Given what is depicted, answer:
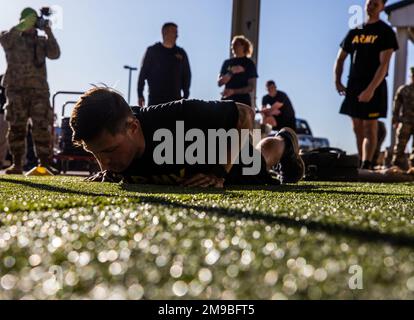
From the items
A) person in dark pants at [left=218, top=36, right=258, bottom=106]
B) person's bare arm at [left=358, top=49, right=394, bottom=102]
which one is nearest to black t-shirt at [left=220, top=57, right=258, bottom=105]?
person in dark pants at [left=218, top=36, right=258, bottom=106]

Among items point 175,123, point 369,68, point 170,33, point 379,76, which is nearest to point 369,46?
point 369,68

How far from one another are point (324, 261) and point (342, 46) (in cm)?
427

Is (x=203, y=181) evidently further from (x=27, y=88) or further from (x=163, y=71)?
(x=27, y=88)

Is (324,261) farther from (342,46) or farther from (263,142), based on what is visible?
(342,46)

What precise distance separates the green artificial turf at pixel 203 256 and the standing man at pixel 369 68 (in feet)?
11.7

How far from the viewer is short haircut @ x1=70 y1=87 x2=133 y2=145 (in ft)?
6.38

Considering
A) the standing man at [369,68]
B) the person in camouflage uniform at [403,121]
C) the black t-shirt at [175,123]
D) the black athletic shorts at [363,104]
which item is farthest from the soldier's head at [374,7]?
the black t-shirt at [175,123]

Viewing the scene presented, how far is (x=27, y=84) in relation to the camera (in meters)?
4.54

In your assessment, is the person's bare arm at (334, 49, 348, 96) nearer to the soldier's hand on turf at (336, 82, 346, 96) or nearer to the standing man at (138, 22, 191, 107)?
the soldier's hand on turf at (336, 82, 346, 96)

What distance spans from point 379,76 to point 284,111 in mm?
2846

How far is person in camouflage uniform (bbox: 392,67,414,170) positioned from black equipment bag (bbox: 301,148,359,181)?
2.08 meters

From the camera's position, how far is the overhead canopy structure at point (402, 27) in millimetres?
10328

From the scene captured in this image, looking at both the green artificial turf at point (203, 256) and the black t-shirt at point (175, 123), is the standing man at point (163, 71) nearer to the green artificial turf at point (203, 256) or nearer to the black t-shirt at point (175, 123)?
the black t-shirt at point (175, 123)
